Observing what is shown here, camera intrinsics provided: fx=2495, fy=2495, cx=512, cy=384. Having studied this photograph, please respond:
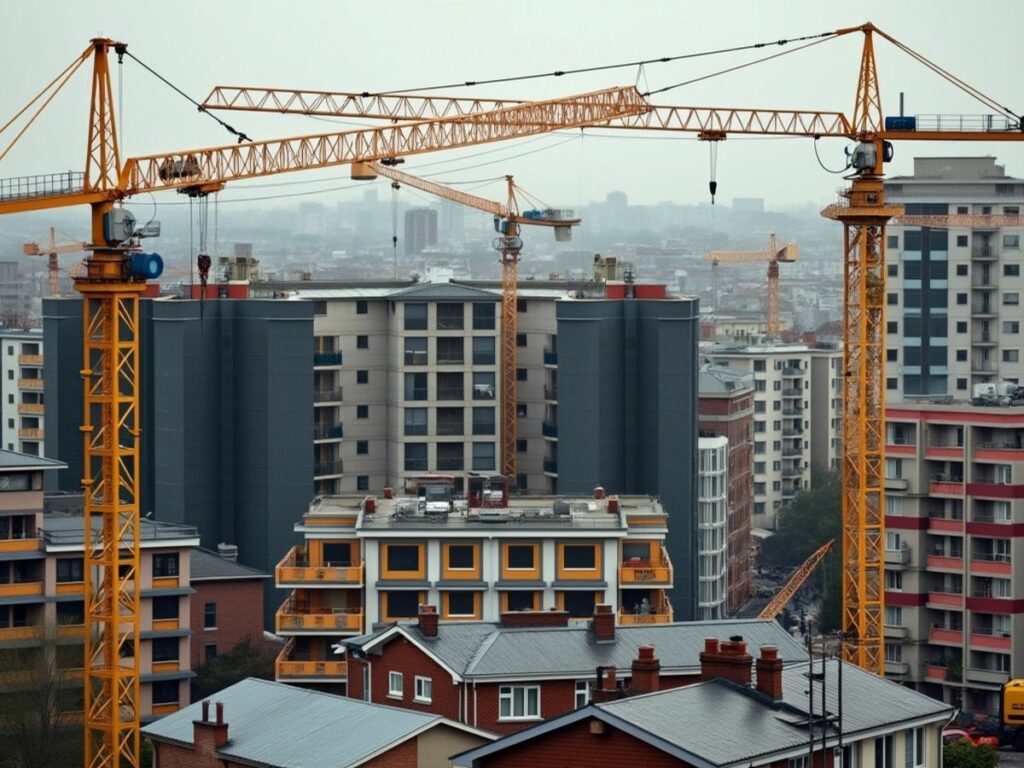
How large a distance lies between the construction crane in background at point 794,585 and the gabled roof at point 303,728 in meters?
56.5

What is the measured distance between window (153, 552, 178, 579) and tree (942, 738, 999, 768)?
19.9 m

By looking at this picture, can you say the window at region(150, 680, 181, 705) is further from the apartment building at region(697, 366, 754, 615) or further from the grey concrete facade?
the apartment building at region(697, 366, 754, 615)

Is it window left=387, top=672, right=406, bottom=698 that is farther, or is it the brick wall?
the brick wall

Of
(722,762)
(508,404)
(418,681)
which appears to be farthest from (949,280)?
(722,762)

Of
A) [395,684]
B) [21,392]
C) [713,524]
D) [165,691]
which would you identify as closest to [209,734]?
[395,684]

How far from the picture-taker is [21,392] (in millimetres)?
113688

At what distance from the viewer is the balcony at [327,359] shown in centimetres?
9194

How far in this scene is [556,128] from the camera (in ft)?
265

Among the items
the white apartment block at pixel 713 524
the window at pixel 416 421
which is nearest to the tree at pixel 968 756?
the white apartment block at pixel 713 524

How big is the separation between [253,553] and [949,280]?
138ft

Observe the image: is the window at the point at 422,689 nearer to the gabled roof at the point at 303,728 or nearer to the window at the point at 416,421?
the gabled roof at the point at 303,728

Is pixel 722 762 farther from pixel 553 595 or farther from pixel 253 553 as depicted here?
pixel 253 553

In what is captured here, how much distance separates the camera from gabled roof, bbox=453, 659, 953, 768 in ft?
109

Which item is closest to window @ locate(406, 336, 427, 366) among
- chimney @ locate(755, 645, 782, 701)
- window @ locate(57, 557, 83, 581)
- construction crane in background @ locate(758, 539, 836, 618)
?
construction crane in background @ locate(758, 539, 836, 618)
